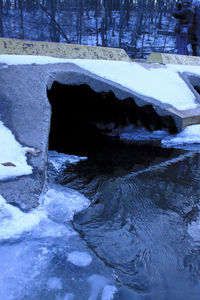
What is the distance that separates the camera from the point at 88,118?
19.9ft

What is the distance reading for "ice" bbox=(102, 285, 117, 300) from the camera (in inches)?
52.3

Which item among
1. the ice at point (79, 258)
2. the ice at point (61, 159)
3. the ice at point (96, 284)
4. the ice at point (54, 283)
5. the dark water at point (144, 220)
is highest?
the ice at point (54, 283)

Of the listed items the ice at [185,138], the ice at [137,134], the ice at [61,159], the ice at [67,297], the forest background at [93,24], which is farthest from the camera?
the forest background at [93,24]

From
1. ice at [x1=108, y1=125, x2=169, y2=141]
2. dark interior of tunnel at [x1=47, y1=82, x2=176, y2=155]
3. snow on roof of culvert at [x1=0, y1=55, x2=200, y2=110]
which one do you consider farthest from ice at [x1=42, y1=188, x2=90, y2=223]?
ice at [x1=108, y1=125, x2=169, y2=141]

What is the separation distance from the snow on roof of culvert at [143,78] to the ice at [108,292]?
3.33 metres

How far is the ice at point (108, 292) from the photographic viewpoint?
1.33 m

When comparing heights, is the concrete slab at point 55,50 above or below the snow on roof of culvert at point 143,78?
above

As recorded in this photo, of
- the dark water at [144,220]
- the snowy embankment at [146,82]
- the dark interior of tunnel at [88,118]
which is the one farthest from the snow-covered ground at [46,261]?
the snowy embankment at [146,82]

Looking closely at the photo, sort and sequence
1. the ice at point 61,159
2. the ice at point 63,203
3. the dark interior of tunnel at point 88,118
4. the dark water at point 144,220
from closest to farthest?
the dark water at point 144,220 < the ice at point 63,203 < the ice at point 61,159 < the dark interior of tunnel at point 88,118

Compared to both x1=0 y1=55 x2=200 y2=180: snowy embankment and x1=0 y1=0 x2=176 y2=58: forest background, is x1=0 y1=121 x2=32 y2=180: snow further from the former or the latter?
x1=0 y1=0 x2=176 y2=58: forest background

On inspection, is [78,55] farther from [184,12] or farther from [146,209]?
[184,12]

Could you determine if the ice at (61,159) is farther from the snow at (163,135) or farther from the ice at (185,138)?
the ice at (185,138)

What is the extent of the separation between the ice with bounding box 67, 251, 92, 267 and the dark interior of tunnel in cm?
255

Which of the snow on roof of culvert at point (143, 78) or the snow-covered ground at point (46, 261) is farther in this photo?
the snow on roof of culvert at point (143, 78)
